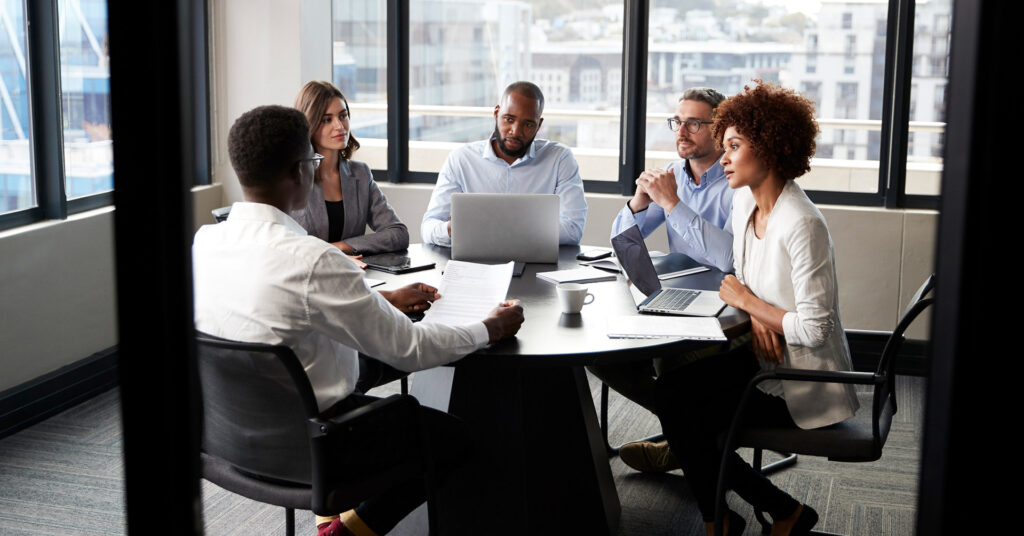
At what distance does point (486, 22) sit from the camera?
4.89 metres

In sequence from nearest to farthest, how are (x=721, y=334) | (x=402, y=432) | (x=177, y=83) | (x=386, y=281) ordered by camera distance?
(x=177, y=83), (x=402, y=432), (x=721, y=334), (x=386, y=281)

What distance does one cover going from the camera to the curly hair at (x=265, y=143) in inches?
77.6

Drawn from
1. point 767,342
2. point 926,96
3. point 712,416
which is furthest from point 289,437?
point 926,96

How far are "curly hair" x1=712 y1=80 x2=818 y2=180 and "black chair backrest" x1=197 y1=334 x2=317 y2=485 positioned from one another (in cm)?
130

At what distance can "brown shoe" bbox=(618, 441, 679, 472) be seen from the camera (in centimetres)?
319

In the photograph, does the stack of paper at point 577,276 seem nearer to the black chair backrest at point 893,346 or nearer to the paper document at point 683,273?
the paper document at point 683,273

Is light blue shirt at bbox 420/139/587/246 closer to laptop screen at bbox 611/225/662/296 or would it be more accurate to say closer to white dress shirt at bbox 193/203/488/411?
laptop screen at bbox 611/225/662/296

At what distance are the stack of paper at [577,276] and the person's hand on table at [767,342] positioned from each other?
58cm

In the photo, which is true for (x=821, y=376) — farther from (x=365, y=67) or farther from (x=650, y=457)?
(x=365, y=67)

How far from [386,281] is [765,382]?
1.09 m

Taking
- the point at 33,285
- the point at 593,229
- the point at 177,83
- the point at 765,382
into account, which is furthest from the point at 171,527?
the point at 593,229

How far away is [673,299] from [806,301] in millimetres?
369

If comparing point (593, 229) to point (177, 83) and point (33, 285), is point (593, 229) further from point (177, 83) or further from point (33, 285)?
point (177, 83)

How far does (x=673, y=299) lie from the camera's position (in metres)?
2.54
